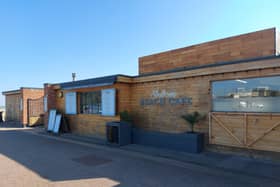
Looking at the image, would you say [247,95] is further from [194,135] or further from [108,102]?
[108,102]

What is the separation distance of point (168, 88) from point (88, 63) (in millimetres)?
11104

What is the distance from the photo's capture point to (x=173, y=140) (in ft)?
19.2

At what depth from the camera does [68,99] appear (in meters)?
9.86

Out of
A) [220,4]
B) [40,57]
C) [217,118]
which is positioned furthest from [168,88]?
[40,57]

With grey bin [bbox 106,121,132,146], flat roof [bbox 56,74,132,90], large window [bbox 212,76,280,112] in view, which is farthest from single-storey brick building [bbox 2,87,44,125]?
large window [bbox 212,76,280,112]

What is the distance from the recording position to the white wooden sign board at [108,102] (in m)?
7.61

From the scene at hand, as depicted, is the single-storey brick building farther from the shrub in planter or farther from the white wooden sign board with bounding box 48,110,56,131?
the shrub in planter

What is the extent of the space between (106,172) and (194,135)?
9.19 ft

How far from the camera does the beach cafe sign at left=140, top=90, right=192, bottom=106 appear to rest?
6258 millimetres

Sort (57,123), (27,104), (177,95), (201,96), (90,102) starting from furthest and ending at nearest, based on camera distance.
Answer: (27,104), (57,123), (90,102), (177,95), (201,96)

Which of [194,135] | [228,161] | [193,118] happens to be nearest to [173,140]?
[194,135]

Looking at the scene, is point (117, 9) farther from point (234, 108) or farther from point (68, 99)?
point (234, 108)

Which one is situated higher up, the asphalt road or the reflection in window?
the reflection in window

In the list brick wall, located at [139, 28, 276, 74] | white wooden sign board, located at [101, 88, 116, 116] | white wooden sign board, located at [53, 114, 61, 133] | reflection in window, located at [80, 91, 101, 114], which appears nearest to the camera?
brick wall, located at [139, 28, 276, 74]
